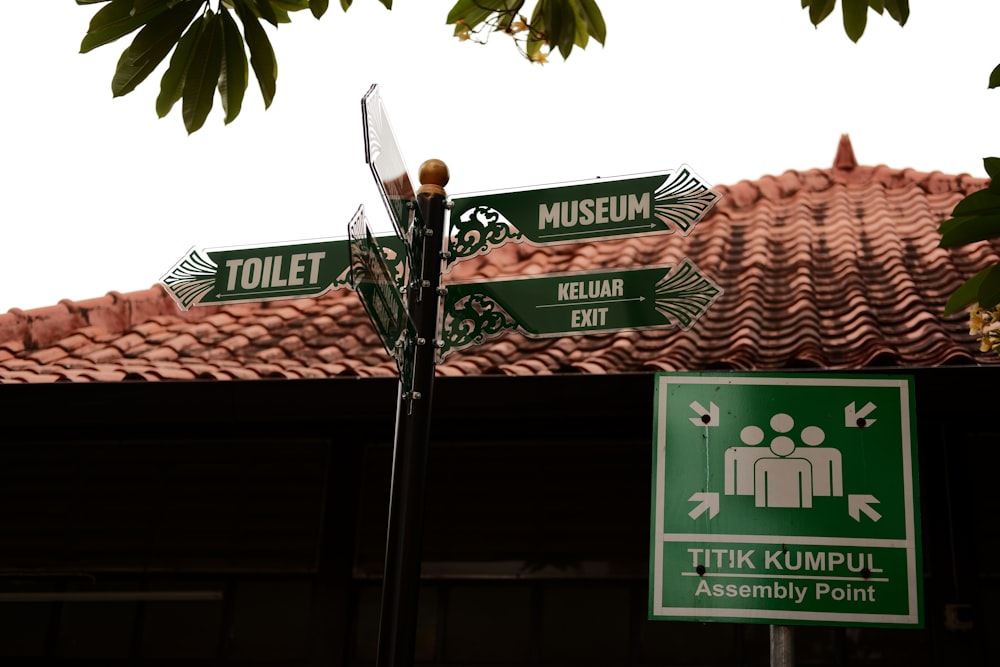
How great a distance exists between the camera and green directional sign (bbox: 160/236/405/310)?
150 inches

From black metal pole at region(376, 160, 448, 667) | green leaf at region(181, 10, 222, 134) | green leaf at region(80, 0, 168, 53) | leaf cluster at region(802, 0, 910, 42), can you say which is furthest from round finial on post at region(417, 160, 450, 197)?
leaf cluster at region(802, 0, 910, 42)

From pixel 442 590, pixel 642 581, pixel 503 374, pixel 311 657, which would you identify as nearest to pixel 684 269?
pixel 503 374

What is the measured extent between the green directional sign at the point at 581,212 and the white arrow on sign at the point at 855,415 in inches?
31.8

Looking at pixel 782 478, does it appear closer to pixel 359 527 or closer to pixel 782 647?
pixel 782 647

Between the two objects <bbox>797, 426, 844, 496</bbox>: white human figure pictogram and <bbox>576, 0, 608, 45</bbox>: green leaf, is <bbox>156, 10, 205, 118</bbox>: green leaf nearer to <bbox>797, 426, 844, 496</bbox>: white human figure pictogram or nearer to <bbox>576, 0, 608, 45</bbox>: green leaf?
<bbox>576, 0, 608, 45</bbox>: green leaf

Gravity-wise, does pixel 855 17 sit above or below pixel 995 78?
above

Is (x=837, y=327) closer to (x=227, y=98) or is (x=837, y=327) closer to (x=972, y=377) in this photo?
(x=972, y=377)

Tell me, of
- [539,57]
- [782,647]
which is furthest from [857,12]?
[782,647]

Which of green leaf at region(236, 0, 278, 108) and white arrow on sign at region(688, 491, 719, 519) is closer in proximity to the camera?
green leaf at region(236, 0, 278, 108)

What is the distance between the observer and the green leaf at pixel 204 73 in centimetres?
267

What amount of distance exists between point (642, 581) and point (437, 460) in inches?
44.9

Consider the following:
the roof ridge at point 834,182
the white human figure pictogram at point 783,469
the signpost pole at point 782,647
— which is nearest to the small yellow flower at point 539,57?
the white human figure pictogram at point 783,469

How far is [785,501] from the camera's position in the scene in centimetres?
304

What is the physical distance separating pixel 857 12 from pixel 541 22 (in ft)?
3.16
